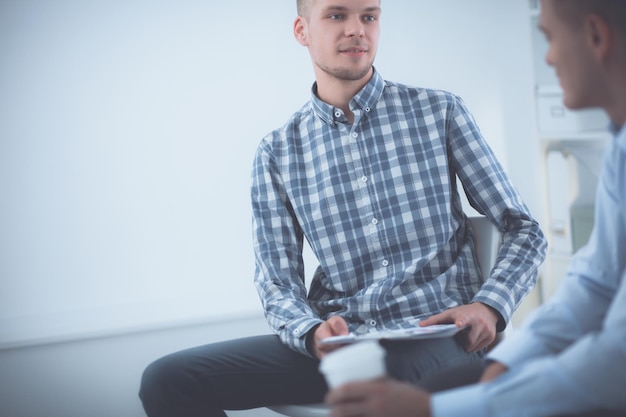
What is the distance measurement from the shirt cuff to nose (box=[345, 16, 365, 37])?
1.06m

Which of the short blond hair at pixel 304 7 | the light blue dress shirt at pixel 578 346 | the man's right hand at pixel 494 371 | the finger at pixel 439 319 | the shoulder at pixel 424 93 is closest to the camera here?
the light blue dress shirt at pixel 578 346

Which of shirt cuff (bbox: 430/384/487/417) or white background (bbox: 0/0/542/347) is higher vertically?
white background (bbox: 0/0/542/347)

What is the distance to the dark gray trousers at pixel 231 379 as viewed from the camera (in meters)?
1.46

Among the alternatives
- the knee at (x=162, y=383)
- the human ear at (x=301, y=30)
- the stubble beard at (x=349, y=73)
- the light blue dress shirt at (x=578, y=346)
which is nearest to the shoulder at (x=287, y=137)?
the stubble beard at (x=349, y=73)

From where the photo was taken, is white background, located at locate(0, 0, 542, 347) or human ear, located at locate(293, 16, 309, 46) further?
white background, located at locate(0, 0, 542, 347)

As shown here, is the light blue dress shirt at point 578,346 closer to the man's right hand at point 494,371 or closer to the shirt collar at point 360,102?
the man's right hand at point 494,371

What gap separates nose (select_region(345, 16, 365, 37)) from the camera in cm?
168

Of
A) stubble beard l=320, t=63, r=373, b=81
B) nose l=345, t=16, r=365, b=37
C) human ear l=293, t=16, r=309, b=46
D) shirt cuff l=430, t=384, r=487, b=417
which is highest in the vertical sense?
human ear l=293, t=16, r=309, b=46

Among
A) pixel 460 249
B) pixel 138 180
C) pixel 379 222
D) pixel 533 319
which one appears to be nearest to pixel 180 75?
pixel 138 180

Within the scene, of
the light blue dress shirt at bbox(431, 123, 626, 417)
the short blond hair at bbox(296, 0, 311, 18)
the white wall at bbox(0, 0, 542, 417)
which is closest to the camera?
the light blue dress shirt at bbox(431, 123, 626, 417)

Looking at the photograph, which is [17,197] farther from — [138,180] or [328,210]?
[328,210]

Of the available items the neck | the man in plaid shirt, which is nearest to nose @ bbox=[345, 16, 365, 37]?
the man in plaid shirt

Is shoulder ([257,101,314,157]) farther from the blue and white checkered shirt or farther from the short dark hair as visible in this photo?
the short dark hair

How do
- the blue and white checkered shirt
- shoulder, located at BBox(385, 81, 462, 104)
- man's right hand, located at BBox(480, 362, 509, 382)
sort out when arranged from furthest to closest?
shoulder, located at BBox(385, 81, 462, 104) → the blue and white checkered shirt → man's right hand, located at BBox(480, 362, 509, 382)
